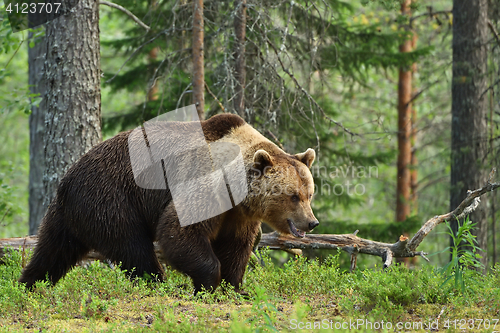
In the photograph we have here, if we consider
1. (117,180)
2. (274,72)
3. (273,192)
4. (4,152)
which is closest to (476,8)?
(274,72)

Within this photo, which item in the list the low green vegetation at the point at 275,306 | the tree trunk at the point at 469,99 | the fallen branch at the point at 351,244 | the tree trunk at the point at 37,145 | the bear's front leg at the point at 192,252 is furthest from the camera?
the tree trunk at the point at 37,145

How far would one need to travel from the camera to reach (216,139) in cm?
577

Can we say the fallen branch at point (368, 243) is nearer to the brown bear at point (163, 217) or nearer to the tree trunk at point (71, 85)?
the brown bear at point (163, 217)

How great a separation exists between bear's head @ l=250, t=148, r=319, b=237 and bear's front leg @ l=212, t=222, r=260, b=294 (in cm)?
42

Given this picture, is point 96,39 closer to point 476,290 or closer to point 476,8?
point 476,290

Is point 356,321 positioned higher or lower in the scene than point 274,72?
lower

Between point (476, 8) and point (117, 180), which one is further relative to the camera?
point (476, 8)

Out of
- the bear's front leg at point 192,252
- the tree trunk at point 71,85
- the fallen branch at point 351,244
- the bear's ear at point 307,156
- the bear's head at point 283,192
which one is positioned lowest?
the fallen branch at point 351,244

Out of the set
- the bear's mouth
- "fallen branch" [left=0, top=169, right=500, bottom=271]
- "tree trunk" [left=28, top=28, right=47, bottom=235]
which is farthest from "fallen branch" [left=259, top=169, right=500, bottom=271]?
"tree trunk" [left=28, top=28, right=47, bottom=235]

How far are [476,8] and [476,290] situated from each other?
712cm

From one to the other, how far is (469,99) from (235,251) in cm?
654

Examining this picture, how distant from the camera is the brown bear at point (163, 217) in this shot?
5422mm

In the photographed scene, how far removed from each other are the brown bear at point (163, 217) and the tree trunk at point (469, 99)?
530 cm

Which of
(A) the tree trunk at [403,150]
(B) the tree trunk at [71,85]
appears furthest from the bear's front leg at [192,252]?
(A) the tree trunk at [403,150]
